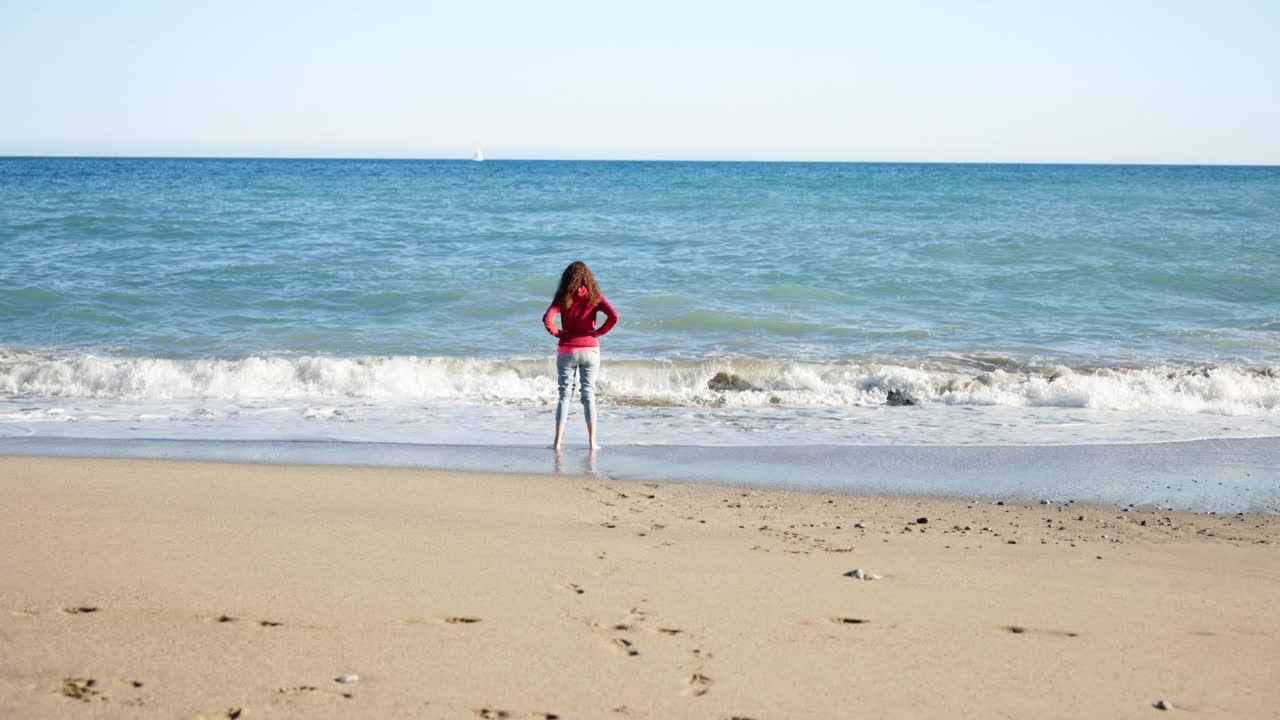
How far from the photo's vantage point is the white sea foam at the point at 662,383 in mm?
10305

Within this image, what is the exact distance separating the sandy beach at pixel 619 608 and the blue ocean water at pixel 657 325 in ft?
9.04

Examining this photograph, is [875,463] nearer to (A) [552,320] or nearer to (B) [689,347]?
(A) [552,320]

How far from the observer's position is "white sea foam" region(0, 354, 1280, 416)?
10305mm

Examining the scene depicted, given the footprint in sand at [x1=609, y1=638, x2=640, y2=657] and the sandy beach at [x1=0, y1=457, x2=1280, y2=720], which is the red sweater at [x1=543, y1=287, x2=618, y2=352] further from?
the footprint in sand at [x1=609, y1=638, x2=640, y2=657]

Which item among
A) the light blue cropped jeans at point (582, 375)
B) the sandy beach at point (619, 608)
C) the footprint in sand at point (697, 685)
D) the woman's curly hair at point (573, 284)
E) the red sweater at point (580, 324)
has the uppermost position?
the woman's curly hair at point (573, 284)

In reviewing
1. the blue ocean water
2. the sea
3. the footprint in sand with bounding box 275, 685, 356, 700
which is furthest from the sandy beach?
the blue ocean water

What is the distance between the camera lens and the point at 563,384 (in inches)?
316

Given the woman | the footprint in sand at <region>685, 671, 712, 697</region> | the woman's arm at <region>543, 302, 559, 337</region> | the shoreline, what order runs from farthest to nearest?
1. the woman
2. the woman's arm at <region>543, 302, 559, 337</region>
3. the shoreline
4. the footprint in sand at <region>685, 671, 712, 697</region>

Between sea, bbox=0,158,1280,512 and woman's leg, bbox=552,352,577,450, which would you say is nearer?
sea, bbox=0,158,1280,512

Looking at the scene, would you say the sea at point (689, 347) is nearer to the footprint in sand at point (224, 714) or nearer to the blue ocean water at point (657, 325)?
the blue ocean water at point (657, 325)

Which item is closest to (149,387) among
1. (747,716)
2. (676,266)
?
(747,716)

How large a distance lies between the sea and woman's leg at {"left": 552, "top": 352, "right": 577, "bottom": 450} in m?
0.43

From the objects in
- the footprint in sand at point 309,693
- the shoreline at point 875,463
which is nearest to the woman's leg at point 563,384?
the shoreline at point 875,463

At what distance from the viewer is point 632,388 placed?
11.5 metres
